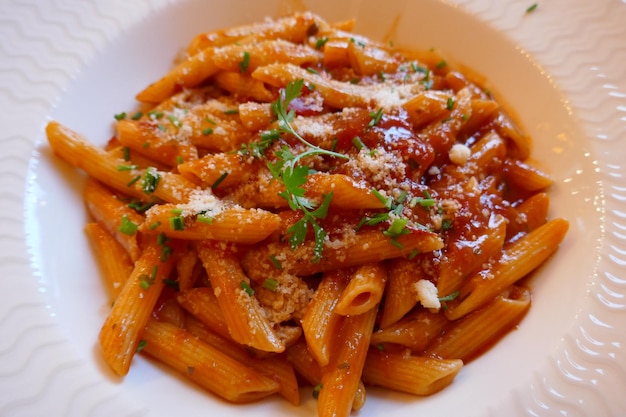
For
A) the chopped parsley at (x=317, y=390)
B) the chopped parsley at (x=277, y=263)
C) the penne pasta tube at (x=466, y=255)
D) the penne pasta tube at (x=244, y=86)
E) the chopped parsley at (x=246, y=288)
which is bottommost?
the chopped parsley at (x=317, y=390)

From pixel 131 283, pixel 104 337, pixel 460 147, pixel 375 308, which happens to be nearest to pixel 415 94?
pixel 460 147

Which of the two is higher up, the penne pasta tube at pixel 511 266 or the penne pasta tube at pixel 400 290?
the penne pasta tube at pixel 511 266

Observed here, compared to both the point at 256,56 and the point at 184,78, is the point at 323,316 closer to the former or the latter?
the point at 256,56

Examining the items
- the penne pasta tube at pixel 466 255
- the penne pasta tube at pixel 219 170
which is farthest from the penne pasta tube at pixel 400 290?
the penne pasta tube at pixel 219 170

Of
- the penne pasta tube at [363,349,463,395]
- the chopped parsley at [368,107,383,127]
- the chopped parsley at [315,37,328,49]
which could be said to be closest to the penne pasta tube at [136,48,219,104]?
the chopped parsley at [315,37,328,49]

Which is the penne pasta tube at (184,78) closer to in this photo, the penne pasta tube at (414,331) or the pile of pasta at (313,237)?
the pile of pasta at (313,237)

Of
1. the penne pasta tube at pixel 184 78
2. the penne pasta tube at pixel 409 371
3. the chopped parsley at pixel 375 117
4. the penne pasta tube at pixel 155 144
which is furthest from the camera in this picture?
the penne pasta tube at pixel 184 78

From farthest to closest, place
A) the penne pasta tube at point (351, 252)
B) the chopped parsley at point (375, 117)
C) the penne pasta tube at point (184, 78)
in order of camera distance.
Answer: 1. the penne pasta tube at point (184, 78)
2. the chopped parsley at point (375, 117)
3. the penne pasta tube at point (351, 252)
